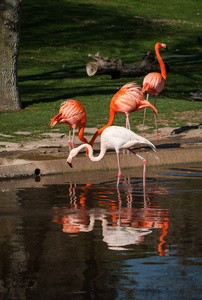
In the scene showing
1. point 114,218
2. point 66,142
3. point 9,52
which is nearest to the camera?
point 114,218

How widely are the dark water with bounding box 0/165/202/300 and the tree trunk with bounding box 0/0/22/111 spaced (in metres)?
7.75

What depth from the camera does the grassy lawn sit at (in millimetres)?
15344

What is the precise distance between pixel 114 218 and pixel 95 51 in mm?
23340

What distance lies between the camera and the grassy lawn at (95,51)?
1534 centimetres

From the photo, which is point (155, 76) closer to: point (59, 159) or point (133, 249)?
point (59, 159)

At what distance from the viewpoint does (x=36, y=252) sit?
17.5ft

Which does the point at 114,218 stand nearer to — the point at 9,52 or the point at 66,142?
the point at 66,142

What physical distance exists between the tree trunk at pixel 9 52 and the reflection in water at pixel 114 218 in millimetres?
8737

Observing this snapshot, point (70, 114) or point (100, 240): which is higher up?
point (70, 114)

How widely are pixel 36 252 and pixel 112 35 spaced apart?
28.6 m

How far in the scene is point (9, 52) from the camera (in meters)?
16.1

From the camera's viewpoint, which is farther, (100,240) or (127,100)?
(127,100)

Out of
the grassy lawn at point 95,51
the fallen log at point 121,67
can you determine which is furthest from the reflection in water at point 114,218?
the fallen log at point 121,67

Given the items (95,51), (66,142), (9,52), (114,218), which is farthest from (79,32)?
(114,218)
